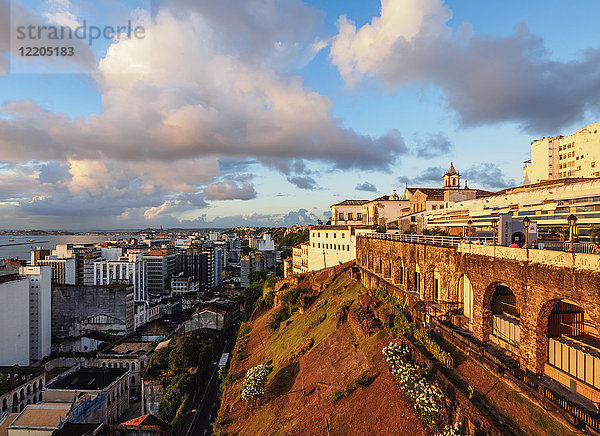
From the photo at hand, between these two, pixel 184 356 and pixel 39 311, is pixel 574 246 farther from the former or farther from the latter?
pixel 39 311

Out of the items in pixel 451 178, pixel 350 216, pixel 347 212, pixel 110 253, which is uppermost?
pixel 451 178

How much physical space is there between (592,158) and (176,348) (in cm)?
6650

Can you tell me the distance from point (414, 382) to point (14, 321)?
60.1m

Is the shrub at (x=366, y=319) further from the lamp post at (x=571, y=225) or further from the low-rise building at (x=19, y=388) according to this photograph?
the low-rise building at (x=19, y=388)

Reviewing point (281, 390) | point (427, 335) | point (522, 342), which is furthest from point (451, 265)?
point (281, 390)

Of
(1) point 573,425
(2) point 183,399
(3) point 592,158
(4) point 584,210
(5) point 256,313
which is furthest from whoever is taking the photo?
(3) point 592,158

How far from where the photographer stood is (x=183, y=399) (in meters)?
33.4

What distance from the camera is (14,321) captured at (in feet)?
169

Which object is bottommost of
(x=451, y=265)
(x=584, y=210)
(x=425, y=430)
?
(x=425, y=430)

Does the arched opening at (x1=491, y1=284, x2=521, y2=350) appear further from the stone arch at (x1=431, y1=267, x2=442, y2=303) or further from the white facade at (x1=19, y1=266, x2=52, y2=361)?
the white facade at (x1=19, y1=266, x2=52, y2=361)

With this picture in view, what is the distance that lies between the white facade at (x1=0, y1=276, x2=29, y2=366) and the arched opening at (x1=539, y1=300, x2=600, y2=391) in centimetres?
6401

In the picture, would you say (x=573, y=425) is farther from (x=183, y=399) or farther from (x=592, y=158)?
(x=592, y=158)

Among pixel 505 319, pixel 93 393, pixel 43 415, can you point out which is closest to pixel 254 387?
pixel 505 319

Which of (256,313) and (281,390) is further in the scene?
(256,313)
